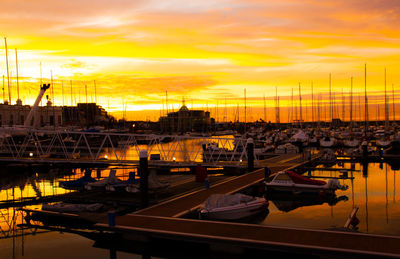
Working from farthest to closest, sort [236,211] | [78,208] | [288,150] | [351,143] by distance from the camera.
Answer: [351,143] → [288,150] → [78,208] → [236,211]

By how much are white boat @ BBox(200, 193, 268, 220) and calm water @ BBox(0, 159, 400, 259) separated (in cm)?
171

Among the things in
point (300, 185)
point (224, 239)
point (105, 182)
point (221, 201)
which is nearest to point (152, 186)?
point (105, 182)

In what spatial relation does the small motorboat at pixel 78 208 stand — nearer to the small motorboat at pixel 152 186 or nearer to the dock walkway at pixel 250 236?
the small motorboat at pixel 152 186

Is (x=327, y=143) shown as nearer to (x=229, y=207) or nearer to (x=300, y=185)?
(x=300, y=185)

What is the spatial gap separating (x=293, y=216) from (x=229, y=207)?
→ 5.61 metres

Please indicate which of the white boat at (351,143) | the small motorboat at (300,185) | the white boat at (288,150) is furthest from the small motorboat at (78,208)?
the white boat at (351,143)

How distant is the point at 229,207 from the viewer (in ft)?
66.7

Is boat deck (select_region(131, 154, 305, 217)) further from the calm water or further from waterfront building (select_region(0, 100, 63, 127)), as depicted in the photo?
waterfront building (select_region(0, 100, 63, 127))

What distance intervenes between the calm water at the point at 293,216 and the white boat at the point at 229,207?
1709mm

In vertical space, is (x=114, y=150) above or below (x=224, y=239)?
above

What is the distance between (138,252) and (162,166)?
2059 cm

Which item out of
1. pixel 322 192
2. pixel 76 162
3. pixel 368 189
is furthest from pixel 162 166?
pixel 368 189

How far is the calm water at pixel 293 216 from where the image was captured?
19.2 m

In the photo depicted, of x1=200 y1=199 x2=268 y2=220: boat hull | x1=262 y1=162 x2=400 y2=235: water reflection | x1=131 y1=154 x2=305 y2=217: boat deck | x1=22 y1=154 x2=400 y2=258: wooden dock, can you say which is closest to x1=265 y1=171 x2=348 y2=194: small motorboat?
x1=262 y1=162 x2=400 y2=235: water reflection
